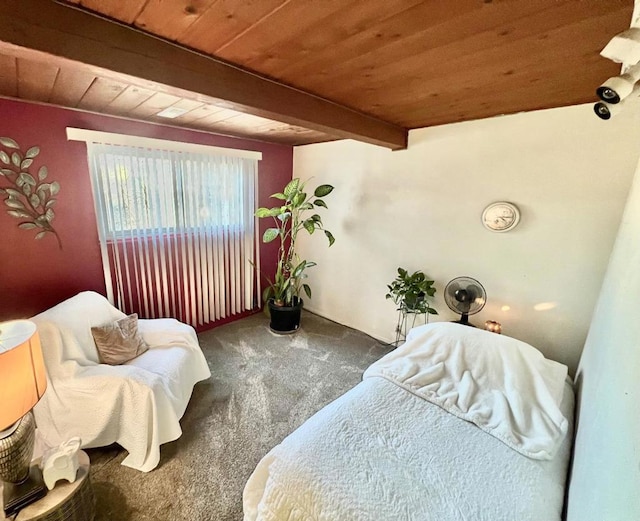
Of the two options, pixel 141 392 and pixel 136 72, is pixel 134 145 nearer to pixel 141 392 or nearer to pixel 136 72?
pixel 136 72

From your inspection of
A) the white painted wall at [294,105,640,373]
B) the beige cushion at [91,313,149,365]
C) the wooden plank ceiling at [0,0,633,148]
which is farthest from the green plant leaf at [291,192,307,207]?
the beige cushion at [91,313,149,365]

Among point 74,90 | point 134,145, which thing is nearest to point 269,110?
point 74,90

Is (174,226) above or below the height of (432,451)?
above

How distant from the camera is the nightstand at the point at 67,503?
41.1 inches

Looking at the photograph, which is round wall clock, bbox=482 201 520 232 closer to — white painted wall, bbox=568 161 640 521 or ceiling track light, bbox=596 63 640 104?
white painted wall, bbox=568 161 640 521

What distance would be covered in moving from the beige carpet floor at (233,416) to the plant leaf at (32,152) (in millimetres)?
2009

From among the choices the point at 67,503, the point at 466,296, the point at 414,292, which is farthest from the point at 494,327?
the point at 67,503

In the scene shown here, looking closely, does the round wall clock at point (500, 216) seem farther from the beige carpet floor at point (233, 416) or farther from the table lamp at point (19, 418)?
the table lamp at point (19, 418)

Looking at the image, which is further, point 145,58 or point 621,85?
point 145,58

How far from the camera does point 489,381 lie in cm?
151

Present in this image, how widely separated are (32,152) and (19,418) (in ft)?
6.23

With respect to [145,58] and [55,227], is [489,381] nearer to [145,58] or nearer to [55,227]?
[145,58]

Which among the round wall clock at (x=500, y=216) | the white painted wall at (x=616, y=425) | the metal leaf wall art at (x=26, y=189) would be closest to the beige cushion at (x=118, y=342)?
the metal leaf wall art at (x=26, y=189)

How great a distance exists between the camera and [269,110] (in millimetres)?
1489
